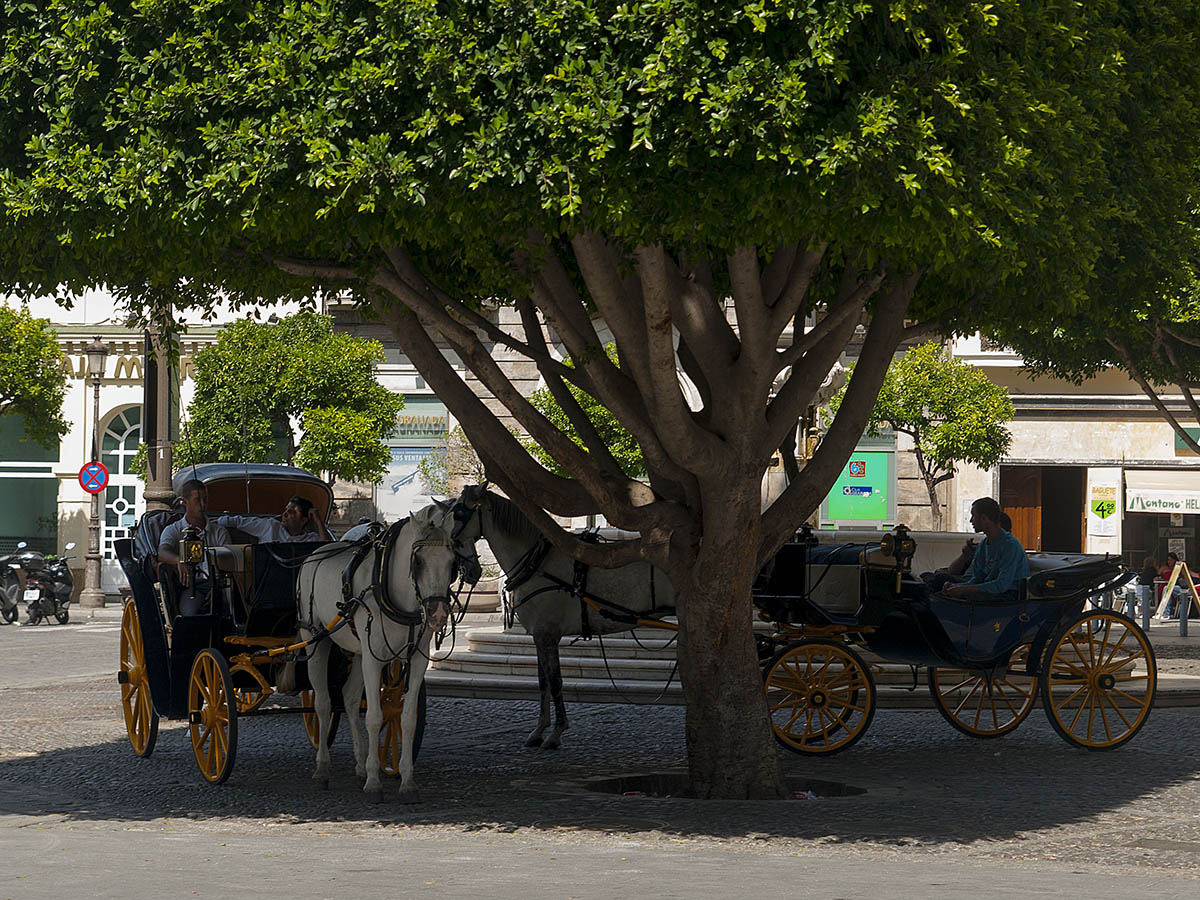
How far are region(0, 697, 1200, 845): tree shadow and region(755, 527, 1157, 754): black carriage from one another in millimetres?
420

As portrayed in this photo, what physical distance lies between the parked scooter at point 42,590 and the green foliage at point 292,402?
169 inches

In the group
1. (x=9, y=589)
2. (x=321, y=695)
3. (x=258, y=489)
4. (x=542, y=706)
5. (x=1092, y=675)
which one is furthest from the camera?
(x=9, y=589)

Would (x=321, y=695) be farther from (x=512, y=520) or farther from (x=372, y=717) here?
(x=512, y=520)

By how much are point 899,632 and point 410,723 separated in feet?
13.7

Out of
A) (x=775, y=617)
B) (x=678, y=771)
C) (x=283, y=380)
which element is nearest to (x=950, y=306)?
(x=775, y=617)

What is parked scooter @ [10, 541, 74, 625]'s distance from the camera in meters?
30.6

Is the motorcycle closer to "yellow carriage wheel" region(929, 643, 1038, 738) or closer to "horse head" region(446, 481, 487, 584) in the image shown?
"horse head" region(446, 481, 487, 584)

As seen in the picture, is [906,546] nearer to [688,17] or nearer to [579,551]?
[579,551]

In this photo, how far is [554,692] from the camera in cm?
1323

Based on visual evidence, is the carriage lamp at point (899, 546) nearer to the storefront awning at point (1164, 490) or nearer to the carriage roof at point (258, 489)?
the carriage roof at point (258, 489)

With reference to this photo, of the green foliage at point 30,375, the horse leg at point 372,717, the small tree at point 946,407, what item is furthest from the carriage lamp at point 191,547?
the green foliage at point 30,375

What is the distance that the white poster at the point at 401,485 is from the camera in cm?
3800

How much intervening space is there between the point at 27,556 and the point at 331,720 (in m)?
22.2

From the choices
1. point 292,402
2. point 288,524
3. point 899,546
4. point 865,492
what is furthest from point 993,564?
point 865,492
